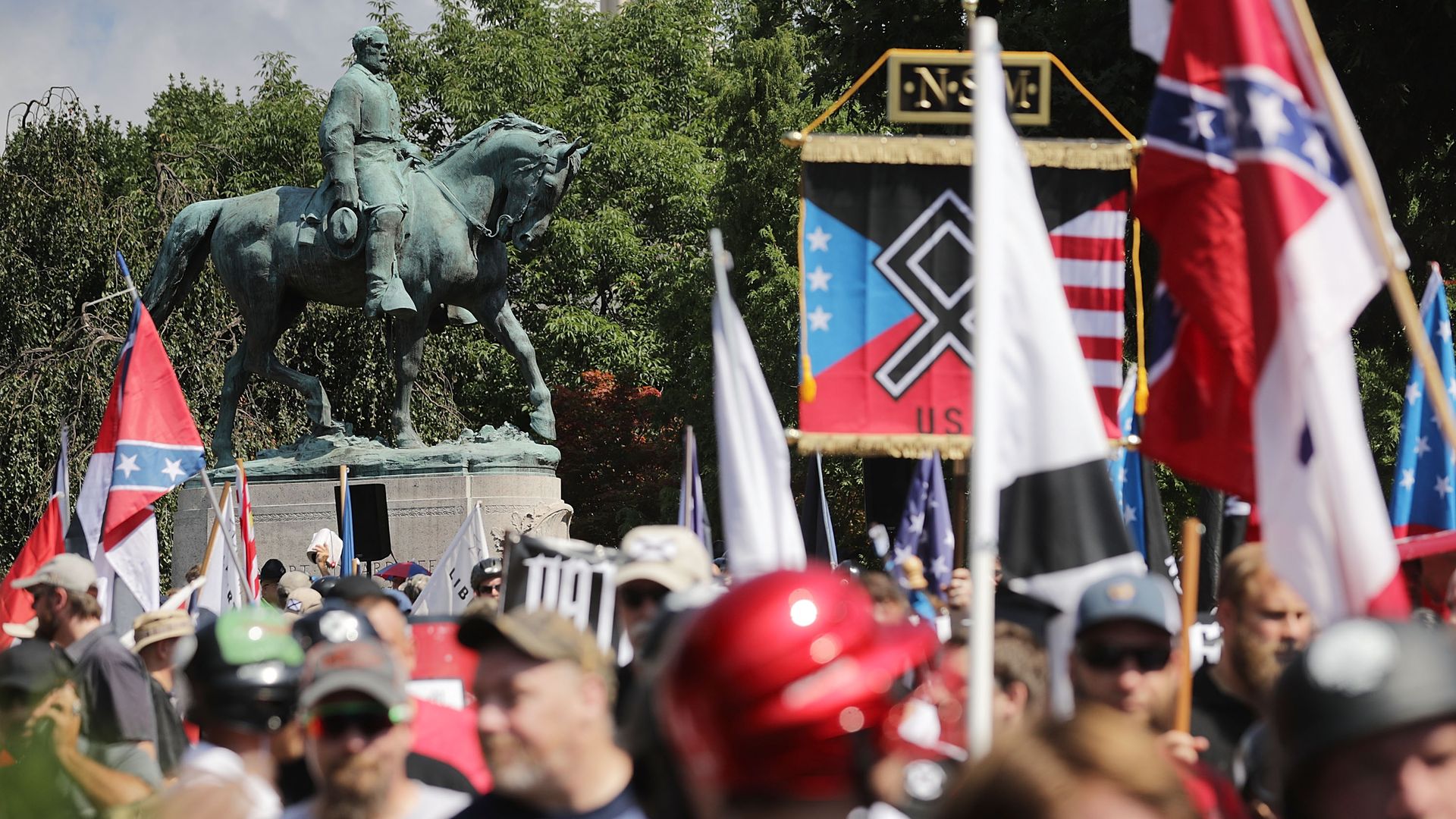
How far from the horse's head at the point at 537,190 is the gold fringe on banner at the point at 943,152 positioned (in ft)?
28.5

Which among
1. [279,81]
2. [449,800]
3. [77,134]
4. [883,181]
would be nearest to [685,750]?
[449,800]

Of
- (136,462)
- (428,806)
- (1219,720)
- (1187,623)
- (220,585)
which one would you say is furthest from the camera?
(220,585)

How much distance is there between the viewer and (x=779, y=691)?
1.94m

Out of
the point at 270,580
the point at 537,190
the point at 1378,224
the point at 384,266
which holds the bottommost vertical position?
the point at 270,580

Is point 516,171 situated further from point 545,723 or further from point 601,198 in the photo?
point 601,198

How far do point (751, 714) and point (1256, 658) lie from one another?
265 cm

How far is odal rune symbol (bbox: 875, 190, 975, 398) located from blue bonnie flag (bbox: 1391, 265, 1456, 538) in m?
1.91

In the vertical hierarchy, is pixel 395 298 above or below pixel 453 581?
above

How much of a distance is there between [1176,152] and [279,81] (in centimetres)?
3787

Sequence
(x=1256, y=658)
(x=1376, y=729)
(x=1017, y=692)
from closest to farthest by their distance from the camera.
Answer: (x=1376, y=729) < (x=1256, y=658) < (x=1017, y=692)

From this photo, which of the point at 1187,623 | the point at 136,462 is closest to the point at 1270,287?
the point at 1187,623

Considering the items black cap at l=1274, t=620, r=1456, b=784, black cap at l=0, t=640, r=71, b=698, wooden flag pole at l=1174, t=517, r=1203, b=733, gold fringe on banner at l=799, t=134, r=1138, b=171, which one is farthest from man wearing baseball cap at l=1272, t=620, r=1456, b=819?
gold fringe on banner at l=799, t=134, r=1138, b=171

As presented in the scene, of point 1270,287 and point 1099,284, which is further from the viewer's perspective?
point 1099,284

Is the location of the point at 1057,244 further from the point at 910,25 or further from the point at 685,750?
the point at 910,25
